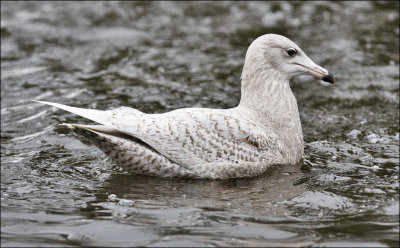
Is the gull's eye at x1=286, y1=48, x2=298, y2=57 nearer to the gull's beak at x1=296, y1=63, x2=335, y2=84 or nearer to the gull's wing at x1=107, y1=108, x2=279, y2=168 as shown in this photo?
the gull's beak at x1=296, y1=63, x2=335, y2=84

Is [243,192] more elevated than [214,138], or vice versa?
[214,138]

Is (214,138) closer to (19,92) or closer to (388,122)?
(388,122)

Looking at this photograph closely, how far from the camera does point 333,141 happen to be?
29.5ft

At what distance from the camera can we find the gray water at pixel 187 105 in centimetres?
599

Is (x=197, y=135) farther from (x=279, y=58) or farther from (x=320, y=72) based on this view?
(x=320, y=72)

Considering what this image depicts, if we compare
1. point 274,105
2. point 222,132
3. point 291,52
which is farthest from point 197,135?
point 291,52

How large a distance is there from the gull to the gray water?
0.18 metres

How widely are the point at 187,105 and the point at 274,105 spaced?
100 inches

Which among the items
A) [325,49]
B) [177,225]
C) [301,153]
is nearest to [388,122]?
[301,153]

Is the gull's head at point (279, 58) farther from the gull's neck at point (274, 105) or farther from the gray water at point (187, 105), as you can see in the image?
the gray water at point (187, 105)

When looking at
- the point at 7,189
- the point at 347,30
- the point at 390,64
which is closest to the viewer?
the point at 7,189

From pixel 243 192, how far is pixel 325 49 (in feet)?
22.8

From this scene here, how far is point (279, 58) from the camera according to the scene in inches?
321

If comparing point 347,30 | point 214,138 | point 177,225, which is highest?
point 347,30
